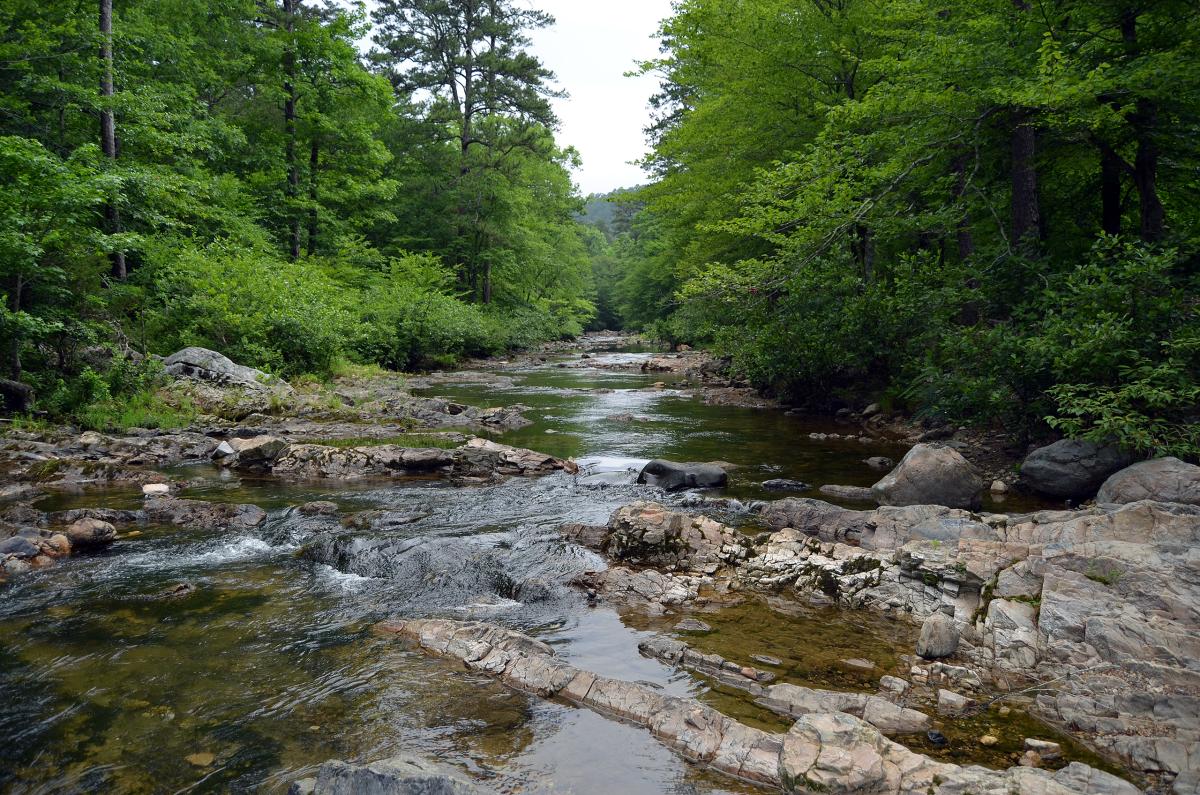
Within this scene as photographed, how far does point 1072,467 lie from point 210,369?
16.2 meters

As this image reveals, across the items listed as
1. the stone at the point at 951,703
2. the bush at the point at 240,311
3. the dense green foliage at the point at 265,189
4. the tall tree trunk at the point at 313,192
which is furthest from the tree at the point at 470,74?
the stone at the point at 951,703

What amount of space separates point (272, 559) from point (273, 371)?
38.5 ft

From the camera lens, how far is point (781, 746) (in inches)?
138

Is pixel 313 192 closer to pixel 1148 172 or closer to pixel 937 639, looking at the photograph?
pixel 1148 172

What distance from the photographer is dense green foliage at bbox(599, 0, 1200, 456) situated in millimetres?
8008

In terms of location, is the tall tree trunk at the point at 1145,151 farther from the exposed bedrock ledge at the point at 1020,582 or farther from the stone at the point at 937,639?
the stone at the point at 937,639

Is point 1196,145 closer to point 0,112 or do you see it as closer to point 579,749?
point 579,749

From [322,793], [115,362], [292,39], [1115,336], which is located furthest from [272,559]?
[292,39]

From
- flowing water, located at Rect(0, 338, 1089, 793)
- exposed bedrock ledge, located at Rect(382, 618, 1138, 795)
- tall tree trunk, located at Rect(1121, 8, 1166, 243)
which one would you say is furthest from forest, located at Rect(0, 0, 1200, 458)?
exposed bedrock ledge, located at Rect(382, 618, 1138, 795)

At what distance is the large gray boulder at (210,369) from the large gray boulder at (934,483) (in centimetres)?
1365

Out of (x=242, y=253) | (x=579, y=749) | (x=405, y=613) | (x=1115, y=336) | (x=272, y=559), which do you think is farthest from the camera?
(x=242, y=253)

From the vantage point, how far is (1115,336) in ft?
24.9

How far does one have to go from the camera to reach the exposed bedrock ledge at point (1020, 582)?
3.90m

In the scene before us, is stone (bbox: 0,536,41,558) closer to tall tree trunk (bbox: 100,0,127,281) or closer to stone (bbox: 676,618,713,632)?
stone (bbox: 676,618,713,632)
